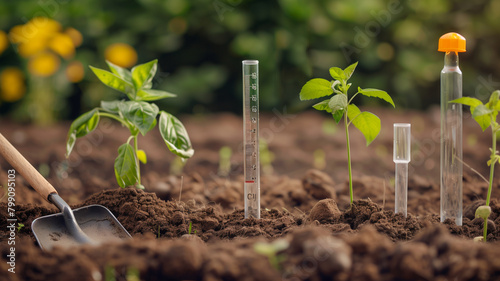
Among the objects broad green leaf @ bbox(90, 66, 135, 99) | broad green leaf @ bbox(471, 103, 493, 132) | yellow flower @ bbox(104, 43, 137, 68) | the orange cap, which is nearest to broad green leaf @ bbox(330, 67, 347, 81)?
the orange cap

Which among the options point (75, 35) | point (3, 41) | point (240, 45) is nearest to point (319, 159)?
point (240, 45)

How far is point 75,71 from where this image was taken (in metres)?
4.91

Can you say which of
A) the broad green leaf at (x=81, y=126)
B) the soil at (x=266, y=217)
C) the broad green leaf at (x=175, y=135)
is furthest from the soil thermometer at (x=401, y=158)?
the broad green leaf at (x=81, y=126)

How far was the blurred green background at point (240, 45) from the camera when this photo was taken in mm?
4961

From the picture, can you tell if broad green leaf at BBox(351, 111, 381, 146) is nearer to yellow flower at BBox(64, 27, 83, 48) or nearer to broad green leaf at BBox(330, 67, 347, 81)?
broad green leaf at BBox(330, 67, 347, 81)

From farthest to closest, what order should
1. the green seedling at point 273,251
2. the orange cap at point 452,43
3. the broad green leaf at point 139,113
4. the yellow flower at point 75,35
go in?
1. the yellow flower at point 75,35
2. the broad green leaf at point 139,113
3. the orange cap at point 452,43
4. the green seedling at point 273,251

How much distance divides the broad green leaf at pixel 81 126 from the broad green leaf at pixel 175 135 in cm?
33

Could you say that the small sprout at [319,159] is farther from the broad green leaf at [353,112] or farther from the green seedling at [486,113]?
the green seedling at [486,113]

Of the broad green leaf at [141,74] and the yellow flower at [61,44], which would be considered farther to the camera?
the yellow flower at [61,44]

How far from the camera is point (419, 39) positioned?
5375 mm

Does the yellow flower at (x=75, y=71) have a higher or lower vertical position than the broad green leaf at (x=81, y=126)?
higher

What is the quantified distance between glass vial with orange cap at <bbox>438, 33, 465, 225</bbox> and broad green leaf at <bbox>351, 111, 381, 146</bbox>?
30cm

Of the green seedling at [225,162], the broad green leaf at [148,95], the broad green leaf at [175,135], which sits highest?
the broad green leaf at [148,95]

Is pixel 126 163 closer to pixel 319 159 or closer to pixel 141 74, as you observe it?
pixel 141 74
